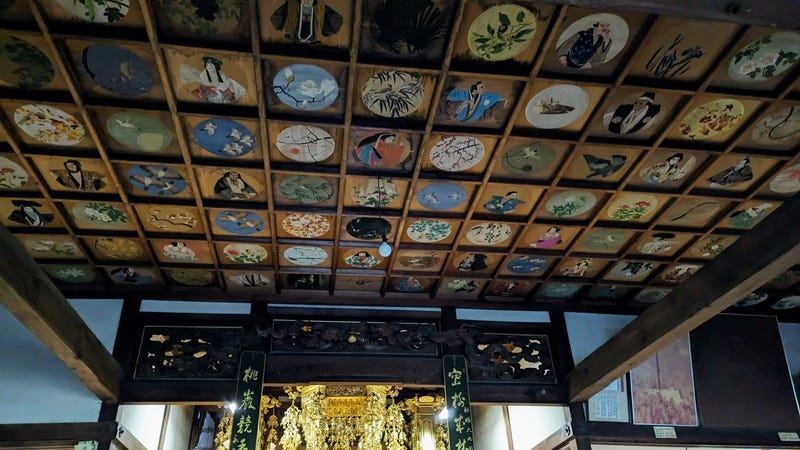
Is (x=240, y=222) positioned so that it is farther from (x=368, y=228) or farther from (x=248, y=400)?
(x=248, y=400)

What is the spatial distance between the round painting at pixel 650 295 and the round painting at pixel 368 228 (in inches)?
106

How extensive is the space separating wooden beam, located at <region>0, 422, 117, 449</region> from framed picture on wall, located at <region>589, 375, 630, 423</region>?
4113 millimetres

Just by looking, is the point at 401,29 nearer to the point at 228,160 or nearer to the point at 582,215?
the point at 228,160

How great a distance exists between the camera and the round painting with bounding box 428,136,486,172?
3566mm

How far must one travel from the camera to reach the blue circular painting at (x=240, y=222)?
13.5 feet

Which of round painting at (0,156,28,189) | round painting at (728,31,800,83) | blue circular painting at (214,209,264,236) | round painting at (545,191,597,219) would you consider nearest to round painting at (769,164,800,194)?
round painting at (728,31,800,83)

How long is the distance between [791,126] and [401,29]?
2.60 m

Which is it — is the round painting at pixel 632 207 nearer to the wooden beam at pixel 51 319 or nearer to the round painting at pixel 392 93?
the round painting at pixel 392 93

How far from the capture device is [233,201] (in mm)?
3996

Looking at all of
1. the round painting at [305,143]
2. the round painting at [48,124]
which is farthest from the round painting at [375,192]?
the round painting at [48,124]

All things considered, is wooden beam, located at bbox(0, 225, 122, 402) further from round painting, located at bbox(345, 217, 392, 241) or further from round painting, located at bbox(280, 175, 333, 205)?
round painting, located at bbox(345, 217, 392, 241)

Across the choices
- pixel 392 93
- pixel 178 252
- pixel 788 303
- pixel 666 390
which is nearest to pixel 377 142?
pixel 392 93

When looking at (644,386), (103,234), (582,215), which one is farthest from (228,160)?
(644,386)

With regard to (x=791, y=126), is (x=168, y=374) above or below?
below
